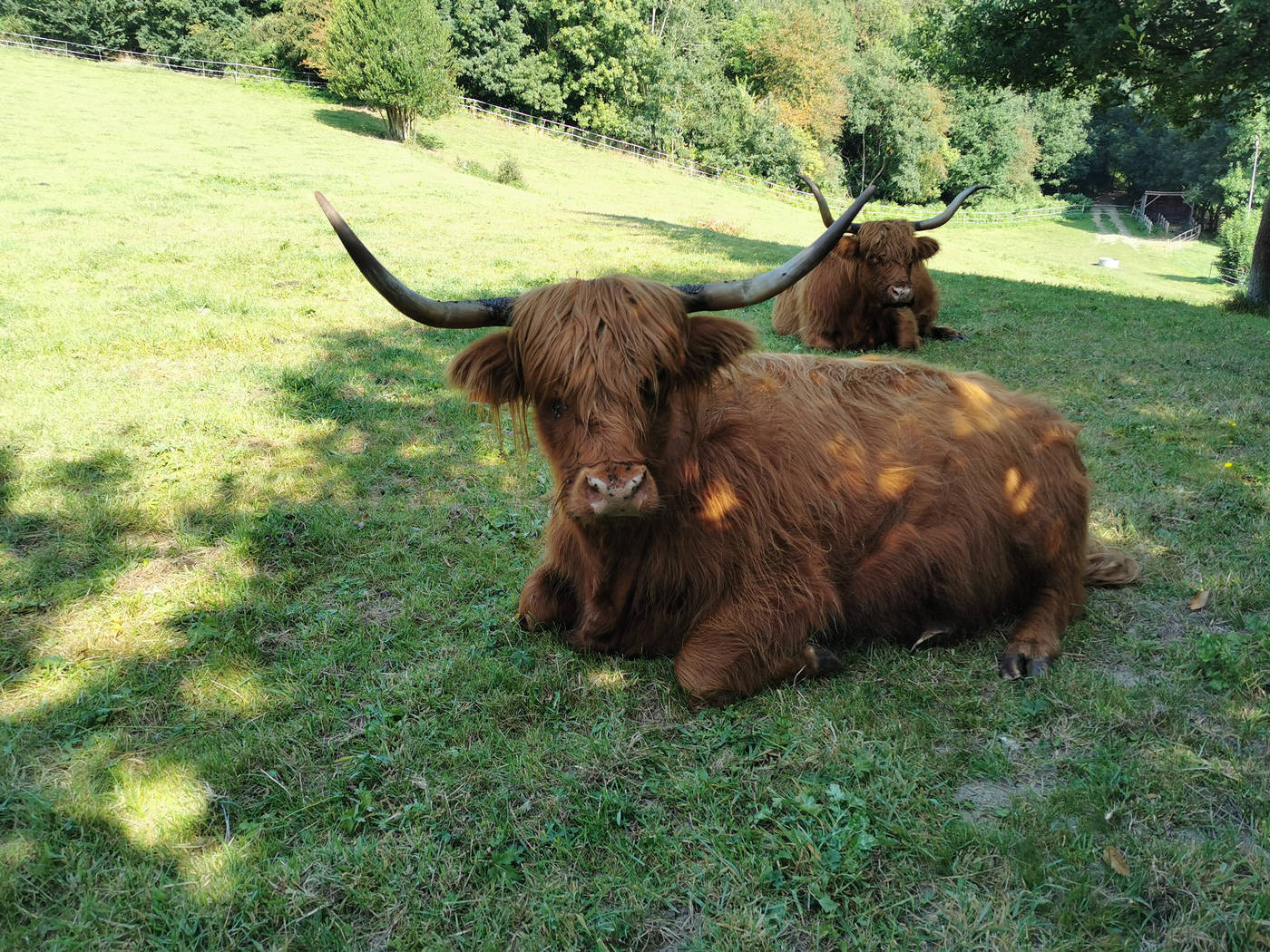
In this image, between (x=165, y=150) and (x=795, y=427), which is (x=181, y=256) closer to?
(x=795, y=427)

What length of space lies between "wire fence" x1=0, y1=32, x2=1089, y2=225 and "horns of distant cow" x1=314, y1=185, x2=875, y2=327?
42907mm

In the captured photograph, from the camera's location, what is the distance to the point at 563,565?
3602mm

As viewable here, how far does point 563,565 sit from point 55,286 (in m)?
8.99

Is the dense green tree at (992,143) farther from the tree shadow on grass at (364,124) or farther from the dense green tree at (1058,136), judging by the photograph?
the tree shadow on grass at (364,124)

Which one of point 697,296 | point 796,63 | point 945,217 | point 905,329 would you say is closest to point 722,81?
point 796,63

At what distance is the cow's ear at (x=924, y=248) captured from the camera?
34.3ft

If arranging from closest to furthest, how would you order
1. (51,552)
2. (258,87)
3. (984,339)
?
1. (51,552)
2. (984,339)
3. (258,87)

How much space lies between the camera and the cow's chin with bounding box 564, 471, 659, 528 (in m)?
2.64

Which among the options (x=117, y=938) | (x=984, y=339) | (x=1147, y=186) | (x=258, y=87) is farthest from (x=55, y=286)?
(x=1147, y=186)

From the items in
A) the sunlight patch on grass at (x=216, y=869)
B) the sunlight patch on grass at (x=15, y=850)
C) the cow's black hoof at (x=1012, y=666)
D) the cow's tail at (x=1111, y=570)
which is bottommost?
the sunlight patch on grass at (x=15, y=850)

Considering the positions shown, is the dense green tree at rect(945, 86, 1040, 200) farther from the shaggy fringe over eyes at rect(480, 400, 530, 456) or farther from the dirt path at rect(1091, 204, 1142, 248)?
the shaggy fringe over eyes at rect(480, 400, 530, 456)

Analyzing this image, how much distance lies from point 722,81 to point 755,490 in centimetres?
5810

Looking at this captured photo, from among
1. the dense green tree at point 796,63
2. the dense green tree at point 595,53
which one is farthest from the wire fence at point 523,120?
the dense green tree at point 796,63

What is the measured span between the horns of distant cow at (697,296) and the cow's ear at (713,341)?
74 millimetres
